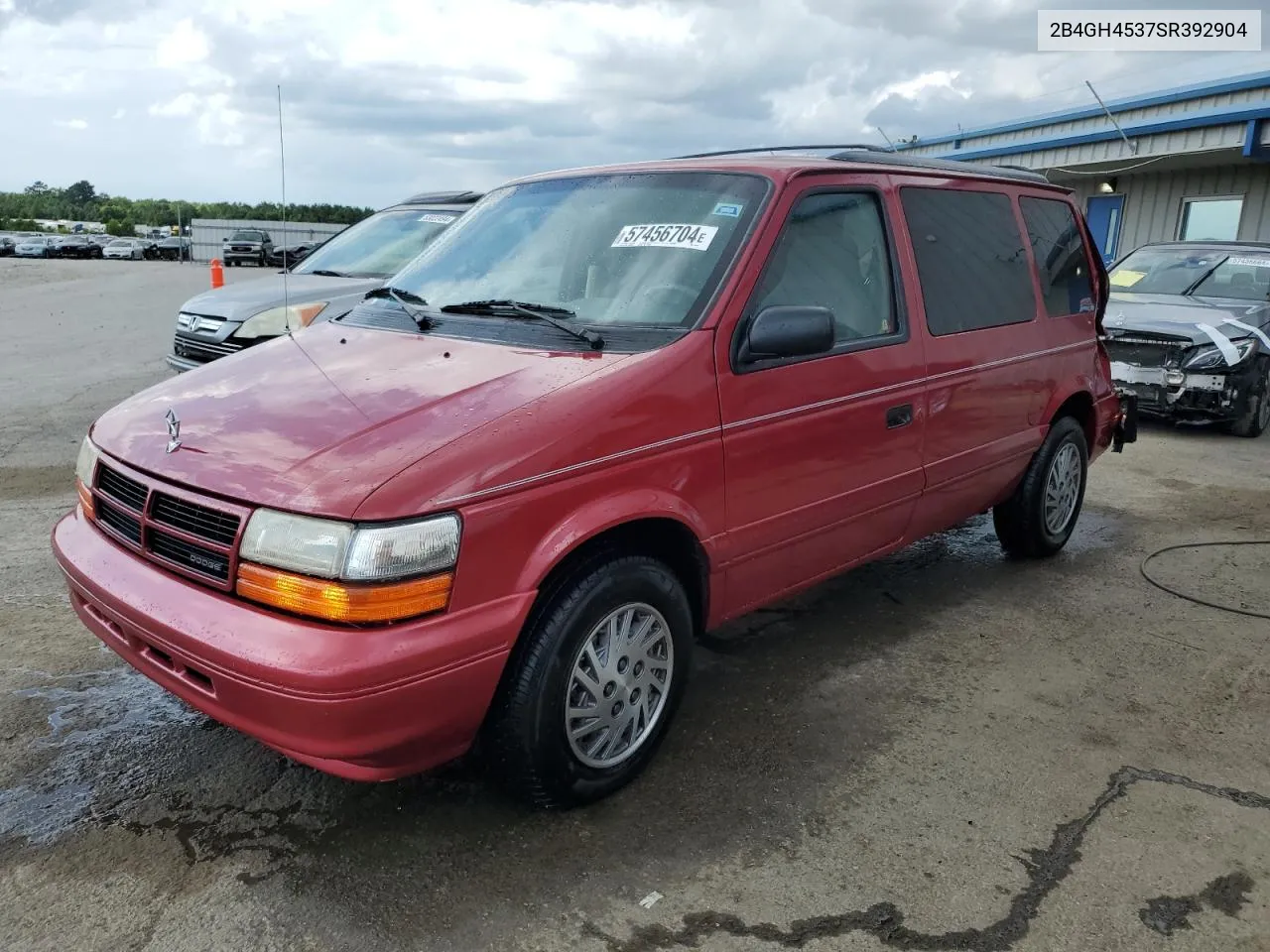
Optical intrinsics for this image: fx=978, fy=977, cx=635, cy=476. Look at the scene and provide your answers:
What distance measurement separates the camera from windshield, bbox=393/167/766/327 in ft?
10.6

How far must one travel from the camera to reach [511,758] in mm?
2695

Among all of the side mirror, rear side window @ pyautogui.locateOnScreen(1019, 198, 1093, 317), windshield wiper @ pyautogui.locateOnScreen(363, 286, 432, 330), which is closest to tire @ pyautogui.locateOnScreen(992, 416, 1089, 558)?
Answer: rear side window @ pyautogui.locateOnScreen(1019, 198, 1093, 317)

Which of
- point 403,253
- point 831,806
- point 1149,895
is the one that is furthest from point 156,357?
point 1149,895

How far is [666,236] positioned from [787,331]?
24.0 inches

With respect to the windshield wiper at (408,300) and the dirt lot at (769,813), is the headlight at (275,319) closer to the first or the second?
the dirt lot at (769,813)

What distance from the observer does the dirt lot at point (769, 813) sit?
247 centimetres

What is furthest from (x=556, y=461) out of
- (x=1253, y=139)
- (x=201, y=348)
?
(x=1253, y=139)

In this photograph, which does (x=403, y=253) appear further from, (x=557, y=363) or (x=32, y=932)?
(x=32, y=932)

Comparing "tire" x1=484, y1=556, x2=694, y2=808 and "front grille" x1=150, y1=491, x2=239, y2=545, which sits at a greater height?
"front grille" x1=150, y1=491, x2=239, y2=545

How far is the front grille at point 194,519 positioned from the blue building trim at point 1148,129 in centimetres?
854

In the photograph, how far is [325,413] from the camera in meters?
2.75

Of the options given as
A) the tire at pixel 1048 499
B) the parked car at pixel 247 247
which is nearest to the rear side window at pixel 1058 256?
the tire at pixel 1048 499

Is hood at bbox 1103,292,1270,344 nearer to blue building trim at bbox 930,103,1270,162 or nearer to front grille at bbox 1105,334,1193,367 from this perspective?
front grille at bbox 1105,334,1193,367

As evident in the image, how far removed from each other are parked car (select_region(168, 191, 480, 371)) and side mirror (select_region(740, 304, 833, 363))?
14.3 ft
